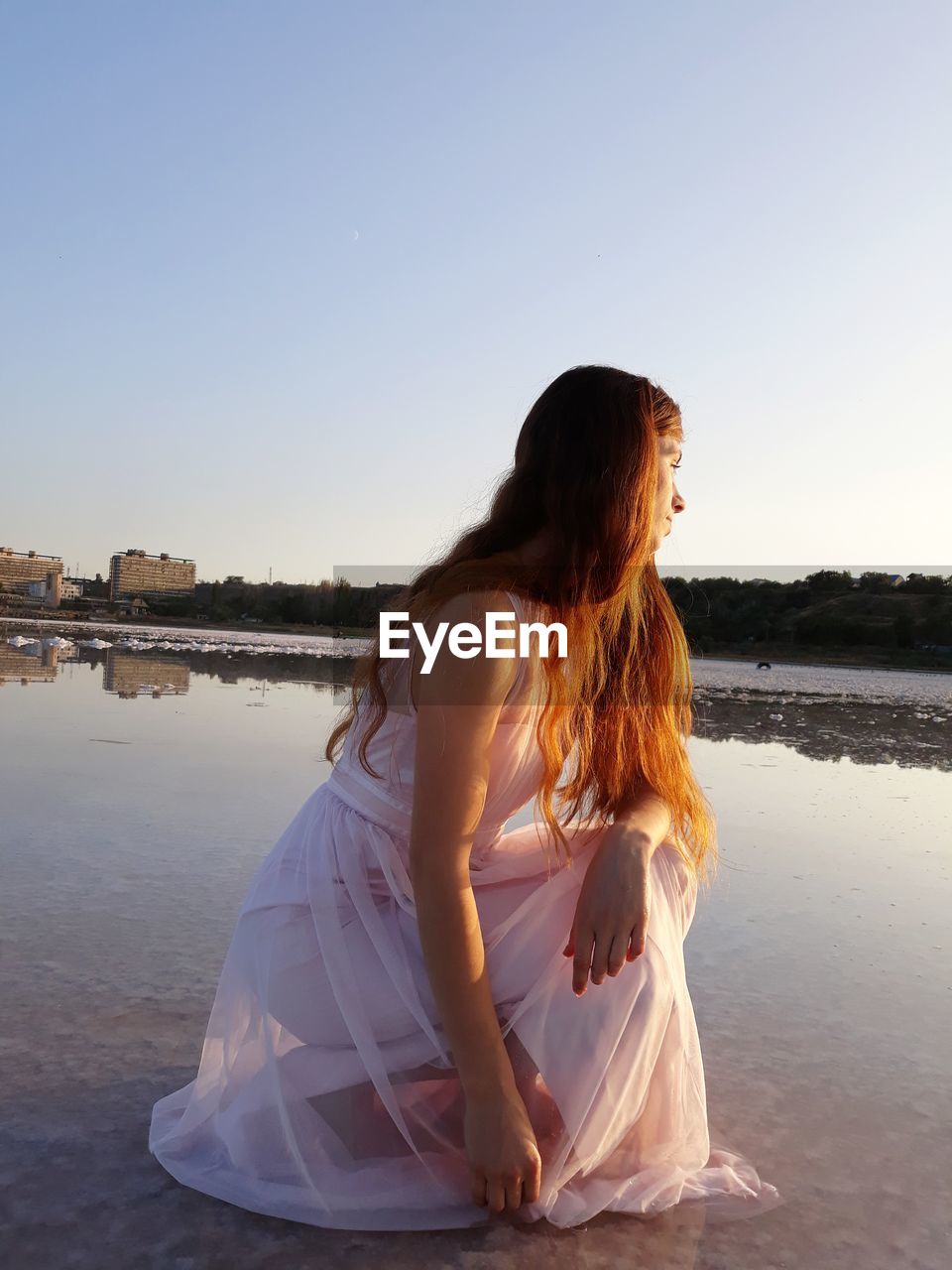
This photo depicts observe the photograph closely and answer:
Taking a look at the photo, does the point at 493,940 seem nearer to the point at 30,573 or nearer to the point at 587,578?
the point at 587,578

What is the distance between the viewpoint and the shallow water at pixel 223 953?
1414mm

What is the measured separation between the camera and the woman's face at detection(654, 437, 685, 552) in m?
1.73

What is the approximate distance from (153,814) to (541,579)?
2.85m

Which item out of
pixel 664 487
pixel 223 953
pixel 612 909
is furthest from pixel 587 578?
pixel 223 953

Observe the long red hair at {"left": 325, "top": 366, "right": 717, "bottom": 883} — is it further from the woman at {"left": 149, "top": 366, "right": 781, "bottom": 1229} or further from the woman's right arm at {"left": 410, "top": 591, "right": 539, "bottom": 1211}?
the woman's right arm at {"left": 410, "top": 591, "right": 539, "bottom": 1211}

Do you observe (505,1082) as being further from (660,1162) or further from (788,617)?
(788,617)

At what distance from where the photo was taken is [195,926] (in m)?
2.72

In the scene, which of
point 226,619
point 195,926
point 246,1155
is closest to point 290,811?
point 195,926

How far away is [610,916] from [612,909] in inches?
0.4

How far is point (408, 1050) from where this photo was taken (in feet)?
5.08

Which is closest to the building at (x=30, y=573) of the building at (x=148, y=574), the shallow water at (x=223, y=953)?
the building at (x=148, y=574)

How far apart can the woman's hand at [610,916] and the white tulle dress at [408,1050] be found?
7 cm

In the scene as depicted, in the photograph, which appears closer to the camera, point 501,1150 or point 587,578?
point 501,1150

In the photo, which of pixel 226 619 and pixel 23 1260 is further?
pixel 226 619
